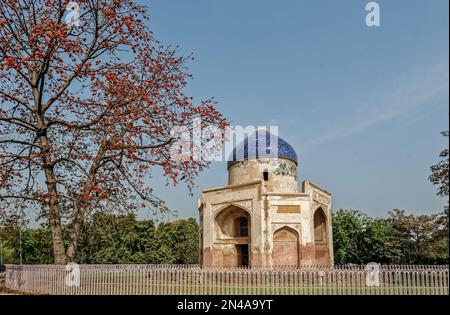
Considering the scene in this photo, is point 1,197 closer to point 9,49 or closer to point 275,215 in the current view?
point 9,49

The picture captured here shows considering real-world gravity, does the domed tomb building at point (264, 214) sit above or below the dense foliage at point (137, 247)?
above

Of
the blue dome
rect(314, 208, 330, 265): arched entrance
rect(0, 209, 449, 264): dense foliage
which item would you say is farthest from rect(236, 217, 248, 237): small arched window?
rect(0, 209, 449, 264): dense foliage

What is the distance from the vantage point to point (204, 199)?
23.7 metres

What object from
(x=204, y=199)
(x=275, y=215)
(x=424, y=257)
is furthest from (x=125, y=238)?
(x=424, y=257)

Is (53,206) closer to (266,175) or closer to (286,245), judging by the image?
(286,245)

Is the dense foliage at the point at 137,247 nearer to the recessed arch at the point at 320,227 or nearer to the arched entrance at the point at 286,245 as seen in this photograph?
the recessed arch at the point at 320,227

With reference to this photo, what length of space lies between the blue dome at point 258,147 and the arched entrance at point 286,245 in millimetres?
4495

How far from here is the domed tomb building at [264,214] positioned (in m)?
21.0

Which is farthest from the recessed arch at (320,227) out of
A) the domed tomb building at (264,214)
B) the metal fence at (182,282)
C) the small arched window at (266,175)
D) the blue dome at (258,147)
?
the metal fence at (182,282)

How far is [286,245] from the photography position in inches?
836

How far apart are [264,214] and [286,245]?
6.28 ft

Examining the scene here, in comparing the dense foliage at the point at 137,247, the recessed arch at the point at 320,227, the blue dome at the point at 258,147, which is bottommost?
the dense foliage at the point at 137,247

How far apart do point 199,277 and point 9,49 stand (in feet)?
28.8
